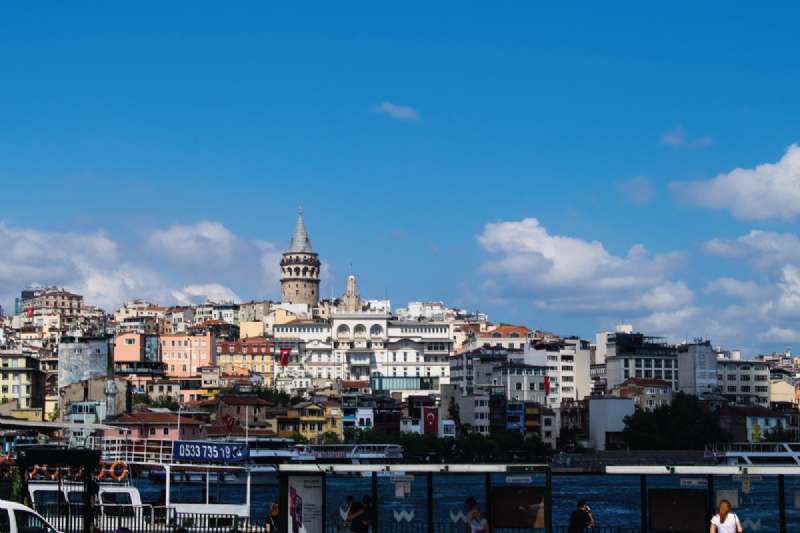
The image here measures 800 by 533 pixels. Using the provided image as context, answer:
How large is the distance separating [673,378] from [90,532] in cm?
10793

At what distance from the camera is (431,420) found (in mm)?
106875

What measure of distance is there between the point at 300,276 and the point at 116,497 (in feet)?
523

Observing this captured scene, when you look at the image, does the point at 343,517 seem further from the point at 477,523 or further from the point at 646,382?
the point at 646,382

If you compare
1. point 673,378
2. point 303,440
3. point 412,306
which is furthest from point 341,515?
point 412,306

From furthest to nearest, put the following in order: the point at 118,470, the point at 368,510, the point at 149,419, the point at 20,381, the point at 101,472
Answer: the point at 20,381, the point at 149,419, the point at 118,470, the point at 101,472, the point at 368,510

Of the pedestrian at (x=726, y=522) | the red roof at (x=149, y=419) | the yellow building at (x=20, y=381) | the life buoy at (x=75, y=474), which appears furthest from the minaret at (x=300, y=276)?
the pedestrian at (x=726, y=522)

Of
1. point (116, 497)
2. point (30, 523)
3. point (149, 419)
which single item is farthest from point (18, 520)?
point (149, 419)

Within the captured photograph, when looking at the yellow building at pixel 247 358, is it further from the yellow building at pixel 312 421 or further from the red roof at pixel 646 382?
the red roof at pixel 646 382

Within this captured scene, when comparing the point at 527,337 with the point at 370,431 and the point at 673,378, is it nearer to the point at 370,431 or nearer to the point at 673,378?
the point at 673,378

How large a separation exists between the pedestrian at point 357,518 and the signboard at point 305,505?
0.47 meters

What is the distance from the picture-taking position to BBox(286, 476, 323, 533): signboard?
71.2 feet

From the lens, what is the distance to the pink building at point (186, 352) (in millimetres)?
146000

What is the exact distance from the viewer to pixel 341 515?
23.2m

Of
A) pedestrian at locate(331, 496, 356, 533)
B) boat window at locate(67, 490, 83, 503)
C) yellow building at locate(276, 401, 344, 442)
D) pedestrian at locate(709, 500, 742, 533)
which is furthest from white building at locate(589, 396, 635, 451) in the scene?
pedestrian at locate(709, 500, 742, 533)
